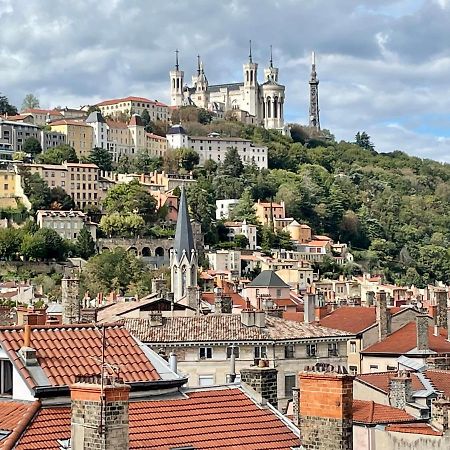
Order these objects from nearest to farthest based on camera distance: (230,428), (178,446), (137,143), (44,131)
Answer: (178,446) < (230,428) < (44,131) < (137,143)

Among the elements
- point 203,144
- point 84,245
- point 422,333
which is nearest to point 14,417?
point 422,333

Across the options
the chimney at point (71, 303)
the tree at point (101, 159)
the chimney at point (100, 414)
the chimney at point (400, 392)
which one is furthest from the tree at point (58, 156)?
the chimney at point (100, 414)

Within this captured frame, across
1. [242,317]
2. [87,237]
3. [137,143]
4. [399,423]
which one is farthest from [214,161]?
[399,423]

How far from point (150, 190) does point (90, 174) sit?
26.5 feet

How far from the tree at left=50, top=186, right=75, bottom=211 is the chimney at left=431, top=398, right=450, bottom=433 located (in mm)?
131737

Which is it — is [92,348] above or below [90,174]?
below

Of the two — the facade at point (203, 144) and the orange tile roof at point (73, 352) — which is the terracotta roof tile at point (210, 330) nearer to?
the orange tile roof at point (73, 352)

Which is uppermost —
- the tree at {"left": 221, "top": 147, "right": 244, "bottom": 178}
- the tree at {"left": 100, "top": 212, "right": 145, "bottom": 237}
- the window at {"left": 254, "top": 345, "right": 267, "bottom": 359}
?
the tree at {"left": 221, "top": 147, "right": 244, "bottom": 178}

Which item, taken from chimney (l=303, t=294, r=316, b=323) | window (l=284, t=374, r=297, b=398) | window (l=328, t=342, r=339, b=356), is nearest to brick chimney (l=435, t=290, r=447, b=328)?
chimney (l=303, t=294, r=316, b=323)

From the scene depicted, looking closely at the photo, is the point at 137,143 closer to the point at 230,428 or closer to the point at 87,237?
the point at 87,237

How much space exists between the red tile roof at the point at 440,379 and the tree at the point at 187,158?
512ft

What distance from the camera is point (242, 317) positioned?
139 ft

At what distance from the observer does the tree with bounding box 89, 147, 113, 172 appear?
174625 mm

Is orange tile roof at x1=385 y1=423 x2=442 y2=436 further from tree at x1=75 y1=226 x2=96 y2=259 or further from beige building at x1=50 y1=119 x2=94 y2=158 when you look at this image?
beige building at x1=50 y1=119 x2=94 y2=158
